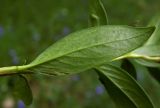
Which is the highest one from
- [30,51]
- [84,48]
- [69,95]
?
[84,48]

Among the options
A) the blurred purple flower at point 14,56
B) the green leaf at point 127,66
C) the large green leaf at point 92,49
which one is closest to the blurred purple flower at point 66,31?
the blurred purple flower at point 14,56

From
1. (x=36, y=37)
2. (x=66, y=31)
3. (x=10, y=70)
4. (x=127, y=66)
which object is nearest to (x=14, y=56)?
(x=36, y=37)

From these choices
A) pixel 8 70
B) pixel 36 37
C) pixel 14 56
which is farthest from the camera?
pixel 36 37

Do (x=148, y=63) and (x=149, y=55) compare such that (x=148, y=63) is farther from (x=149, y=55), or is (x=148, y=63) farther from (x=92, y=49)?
(x=92, y=49)

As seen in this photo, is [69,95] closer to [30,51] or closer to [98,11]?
[30,51]

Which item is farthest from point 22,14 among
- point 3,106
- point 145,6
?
point 145,6

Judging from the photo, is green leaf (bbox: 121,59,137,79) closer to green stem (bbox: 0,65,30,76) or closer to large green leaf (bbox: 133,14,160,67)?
large green leaf (bbox: 133,14,160,67)

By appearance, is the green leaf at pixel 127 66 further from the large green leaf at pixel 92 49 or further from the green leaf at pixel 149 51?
the large green leaf at pixel 92 49
